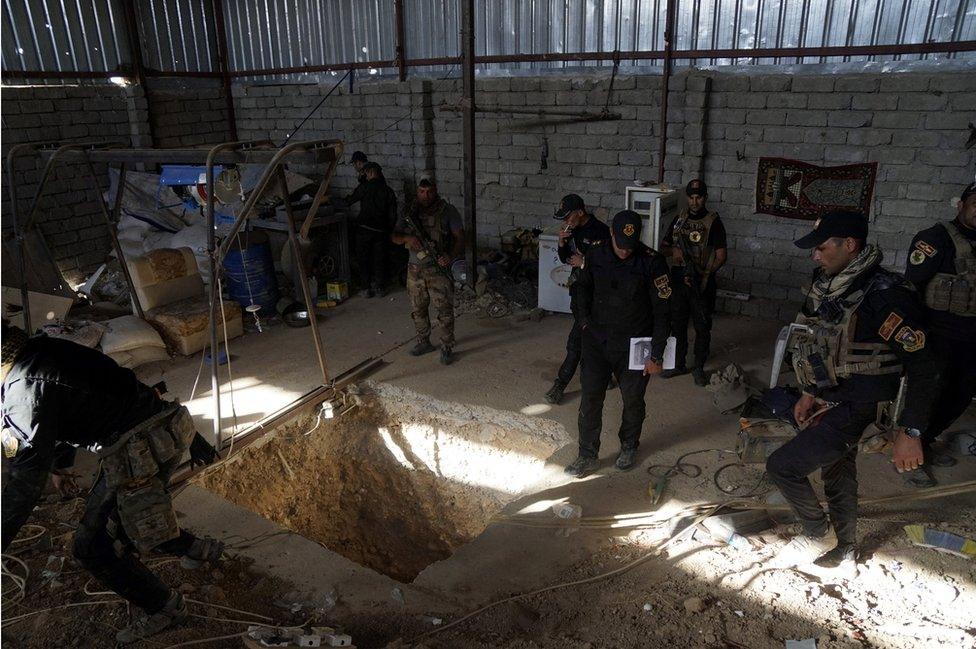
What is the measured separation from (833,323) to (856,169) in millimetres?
4293

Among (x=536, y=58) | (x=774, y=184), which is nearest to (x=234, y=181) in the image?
(x=536, y=58)

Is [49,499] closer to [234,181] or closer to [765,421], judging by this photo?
[234,181]

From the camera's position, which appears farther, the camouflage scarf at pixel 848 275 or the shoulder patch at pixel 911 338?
the camouflage scarf at pixel 848 275

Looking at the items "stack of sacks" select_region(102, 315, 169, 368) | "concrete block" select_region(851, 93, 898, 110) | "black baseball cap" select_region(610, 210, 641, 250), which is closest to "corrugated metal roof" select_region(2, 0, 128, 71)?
"stack of sacks" select_region(102, 315, 169, 368)

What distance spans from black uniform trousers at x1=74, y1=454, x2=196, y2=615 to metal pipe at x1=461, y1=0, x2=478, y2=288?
17.1 ft

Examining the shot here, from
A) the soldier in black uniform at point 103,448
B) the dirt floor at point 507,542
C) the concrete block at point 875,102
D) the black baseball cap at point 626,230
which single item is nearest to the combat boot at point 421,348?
the dirt floor at point 507,542

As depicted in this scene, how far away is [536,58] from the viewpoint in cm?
806

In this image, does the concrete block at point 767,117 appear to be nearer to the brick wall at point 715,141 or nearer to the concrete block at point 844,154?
the brick wall at point 715,141

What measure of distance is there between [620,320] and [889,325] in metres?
1.58

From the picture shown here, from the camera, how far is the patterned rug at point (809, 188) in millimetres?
6520

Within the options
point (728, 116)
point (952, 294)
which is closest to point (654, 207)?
point (728, 116)

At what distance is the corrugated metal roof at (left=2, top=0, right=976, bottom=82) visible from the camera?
6.37m

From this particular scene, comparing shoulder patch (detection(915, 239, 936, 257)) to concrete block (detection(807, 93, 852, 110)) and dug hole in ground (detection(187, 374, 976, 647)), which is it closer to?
dug hole in ground (detection(187, 374, 976, 647))

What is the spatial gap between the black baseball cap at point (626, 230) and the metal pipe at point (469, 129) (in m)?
3.88
